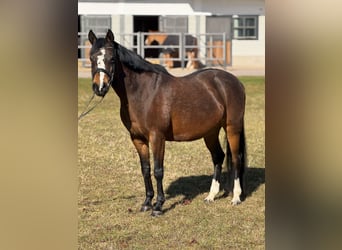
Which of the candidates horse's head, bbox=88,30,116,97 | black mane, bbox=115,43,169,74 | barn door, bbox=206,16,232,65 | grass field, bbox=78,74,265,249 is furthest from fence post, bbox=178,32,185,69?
horse's head, bbox=88,30,116,97

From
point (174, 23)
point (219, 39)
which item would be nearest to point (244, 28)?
point (219, 39)

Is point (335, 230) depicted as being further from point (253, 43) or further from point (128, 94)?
point (253, 43)

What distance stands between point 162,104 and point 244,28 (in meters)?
14.8

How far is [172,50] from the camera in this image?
54.0 ft

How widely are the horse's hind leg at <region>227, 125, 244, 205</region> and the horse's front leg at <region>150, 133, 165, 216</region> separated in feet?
1.82

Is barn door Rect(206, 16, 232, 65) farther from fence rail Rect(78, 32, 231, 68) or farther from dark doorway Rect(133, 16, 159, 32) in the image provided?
dark doorway Rect(133, 16, 159, 32)

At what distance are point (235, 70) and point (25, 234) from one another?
607 inches

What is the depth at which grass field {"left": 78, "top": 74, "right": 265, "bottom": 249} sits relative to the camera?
11.0ft

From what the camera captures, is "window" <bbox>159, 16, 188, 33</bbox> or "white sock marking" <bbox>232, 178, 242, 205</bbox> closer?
"white sock marking" <bbox>232, 178, 242, 205</bbox>

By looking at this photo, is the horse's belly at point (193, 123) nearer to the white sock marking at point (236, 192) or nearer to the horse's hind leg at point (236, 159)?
the horse's hind leg at point (236, 159)

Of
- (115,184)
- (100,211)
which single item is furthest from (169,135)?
(115,184)

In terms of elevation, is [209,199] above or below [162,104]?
below

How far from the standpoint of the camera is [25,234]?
A: 0.88 metres

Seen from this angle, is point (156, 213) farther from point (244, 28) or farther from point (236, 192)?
point (244, 28)
